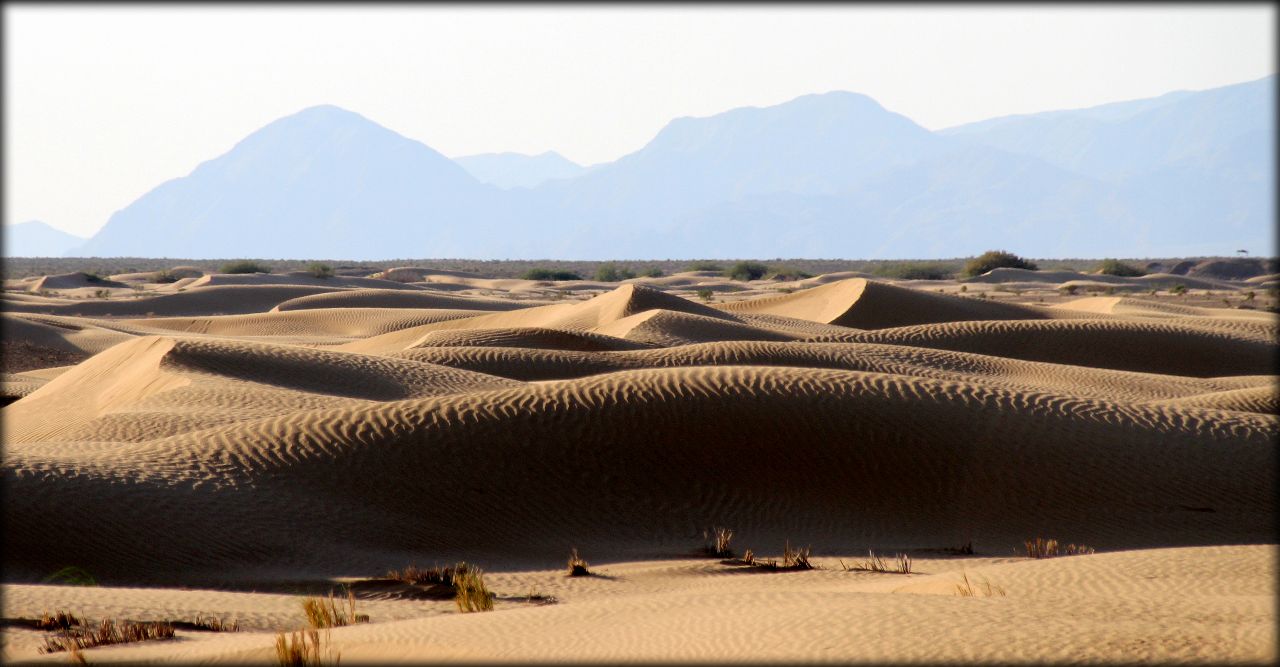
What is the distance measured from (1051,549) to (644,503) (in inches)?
130

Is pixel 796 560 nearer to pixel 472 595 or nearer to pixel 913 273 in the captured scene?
pixel 472 595

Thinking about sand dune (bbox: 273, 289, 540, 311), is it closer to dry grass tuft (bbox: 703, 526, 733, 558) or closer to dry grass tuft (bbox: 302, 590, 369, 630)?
dry grass tuft (bbox: 703, 526, 733, 558)

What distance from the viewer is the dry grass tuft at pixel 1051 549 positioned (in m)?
9.51

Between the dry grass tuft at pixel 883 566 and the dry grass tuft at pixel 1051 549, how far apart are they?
38.3 inches

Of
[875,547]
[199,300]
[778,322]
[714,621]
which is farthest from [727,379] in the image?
[199,300]

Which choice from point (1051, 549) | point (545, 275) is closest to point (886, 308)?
point (1051, 549)

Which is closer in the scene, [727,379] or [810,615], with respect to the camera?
[810,615]

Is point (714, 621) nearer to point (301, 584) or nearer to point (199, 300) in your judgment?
point (301, 584)

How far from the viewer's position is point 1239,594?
6.77m

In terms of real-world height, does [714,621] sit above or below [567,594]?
above

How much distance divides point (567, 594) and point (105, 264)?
95713mm

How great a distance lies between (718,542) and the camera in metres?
9.66

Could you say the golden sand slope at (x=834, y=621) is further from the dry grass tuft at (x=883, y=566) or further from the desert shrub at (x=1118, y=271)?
the desert shrub at (x=1118, y=271)

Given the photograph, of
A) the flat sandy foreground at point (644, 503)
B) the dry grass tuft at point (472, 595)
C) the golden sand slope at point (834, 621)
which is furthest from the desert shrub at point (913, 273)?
the dry grass tuft at point (472, 595)
